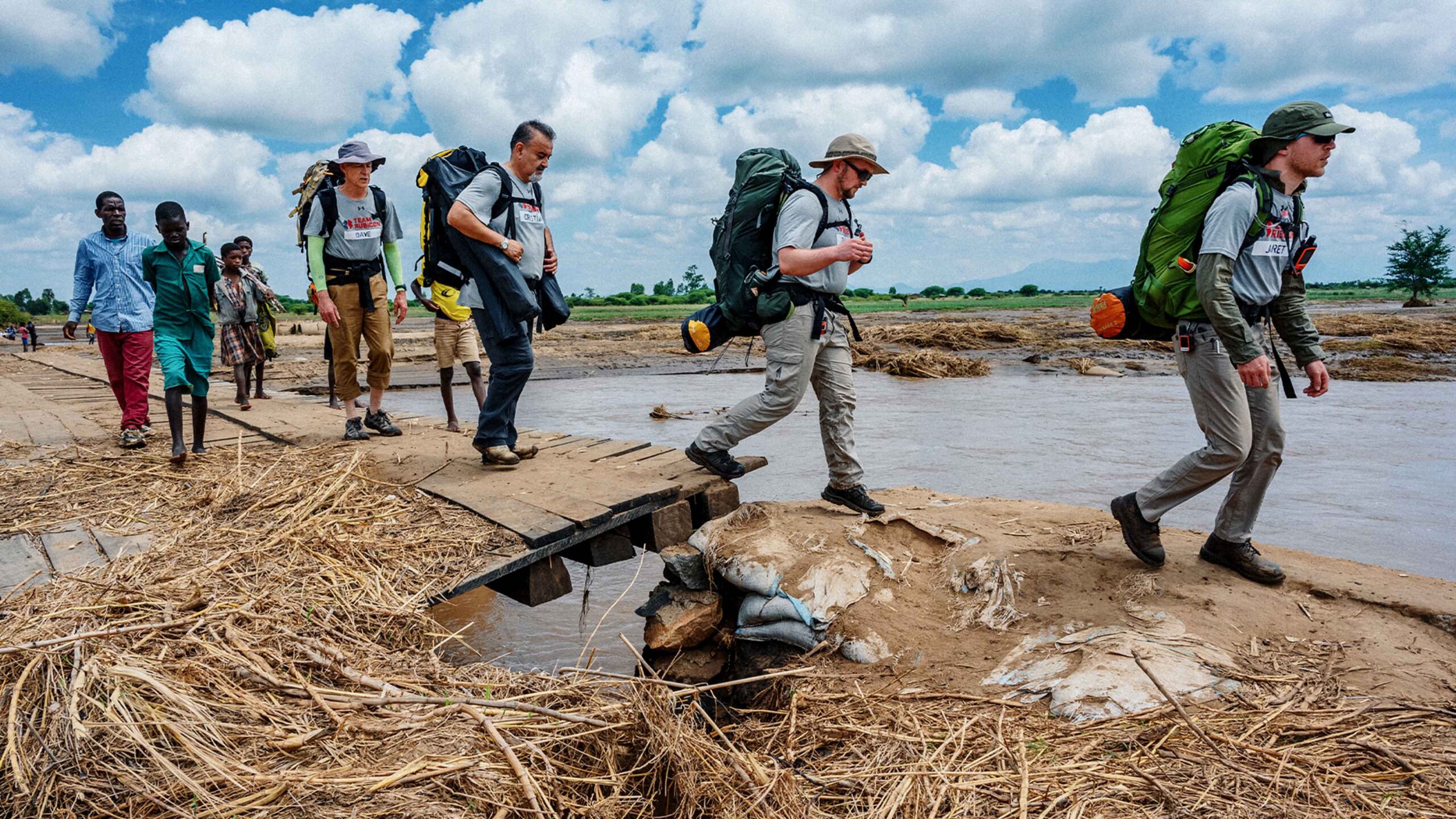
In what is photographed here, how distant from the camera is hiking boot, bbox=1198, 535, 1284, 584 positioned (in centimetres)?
413

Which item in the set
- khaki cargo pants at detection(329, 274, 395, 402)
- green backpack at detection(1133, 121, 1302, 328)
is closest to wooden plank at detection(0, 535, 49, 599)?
khaki cargo pants at detection(329, 274, 395, 402)

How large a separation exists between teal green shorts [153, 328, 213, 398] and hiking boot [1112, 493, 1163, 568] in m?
6.10

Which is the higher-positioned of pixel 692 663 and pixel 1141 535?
pixel 1141 535

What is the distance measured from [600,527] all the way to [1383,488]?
7.22 metres

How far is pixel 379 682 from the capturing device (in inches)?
118

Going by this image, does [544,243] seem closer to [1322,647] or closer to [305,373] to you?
[1322,647]

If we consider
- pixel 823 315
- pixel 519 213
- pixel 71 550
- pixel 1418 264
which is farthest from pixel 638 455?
pixel 1418 264

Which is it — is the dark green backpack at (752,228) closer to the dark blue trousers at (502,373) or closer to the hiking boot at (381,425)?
the dark blue trousers at (502,373)

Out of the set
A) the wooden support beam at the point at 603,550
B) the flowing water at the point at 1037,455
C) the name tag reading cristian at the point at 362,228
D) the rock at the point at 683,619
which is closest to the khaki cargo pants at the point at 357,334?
the name tag reading cristian at the point at 362,228

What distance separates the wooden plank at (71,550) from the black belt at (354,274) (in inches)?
97.9

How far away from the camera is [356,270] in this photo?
632 centimetres

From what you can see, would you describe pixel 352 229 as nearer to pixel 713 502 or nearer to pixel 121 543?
pixel 121 543

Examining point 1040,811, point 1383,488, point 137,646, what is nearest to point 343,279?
point 137,646

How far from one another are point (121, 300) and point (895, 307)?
59.8 metres
